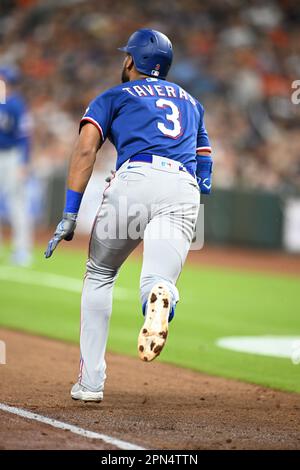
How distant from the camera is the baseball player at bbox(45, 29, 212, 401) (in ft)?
14.8

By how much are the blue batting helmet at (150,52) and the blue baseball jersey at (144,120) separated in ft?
0.34

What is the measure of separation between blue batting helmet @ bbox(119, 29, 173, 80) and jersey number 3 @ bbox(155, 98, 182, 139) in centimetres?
24

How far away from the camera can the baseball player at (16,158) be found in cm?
1238

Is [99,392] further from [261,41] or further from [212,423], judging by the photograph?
[261,41]

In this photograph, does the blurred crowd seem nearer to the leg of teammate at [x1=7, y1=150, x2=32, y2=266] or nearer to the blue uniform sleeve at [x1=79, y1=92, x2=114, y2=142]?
the leg of teammate at [x1=7, y1=150, x2=32, y2=266]

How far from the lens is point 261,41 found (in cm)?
2244

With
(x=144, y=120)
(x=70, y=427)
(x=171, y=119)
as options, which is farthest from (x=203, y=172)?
(x=70, y=427)

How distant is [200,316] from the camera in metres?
9.32

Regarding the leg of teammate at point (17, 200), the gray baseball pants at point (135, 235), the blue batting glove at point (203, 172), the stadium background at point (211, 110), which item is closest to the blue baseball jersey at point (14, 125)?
the leg of teammate at point (17, 200)

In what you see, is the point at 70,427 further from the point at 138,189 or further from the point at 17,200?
the point at 17,200

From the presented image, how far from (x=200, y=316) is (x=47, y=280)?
9.73ft

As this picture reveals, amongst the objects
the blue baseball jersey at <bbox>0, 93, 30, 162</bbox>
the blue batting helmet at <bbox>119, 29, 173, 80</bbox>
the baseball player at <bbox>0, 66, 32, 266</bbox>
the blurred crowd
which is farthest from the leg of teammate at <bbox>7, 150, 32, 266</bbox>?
the blue batting helmet at <bbox>119, 29, 173, 80</bbox>

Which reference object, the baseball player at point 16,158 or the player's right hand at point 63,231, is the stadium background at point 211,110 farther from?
the player's right hand at point 63,231
